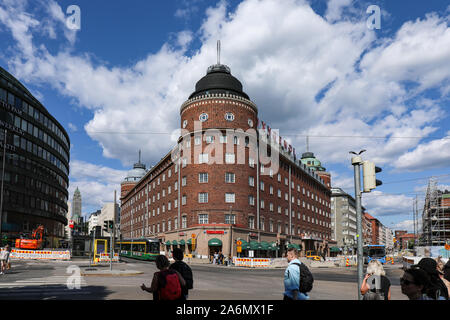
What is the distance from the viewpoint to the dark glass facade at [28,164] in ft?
201

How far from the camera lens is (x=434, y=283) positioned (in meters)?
4.92

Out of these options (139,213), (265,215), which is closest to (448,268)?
(265,215)

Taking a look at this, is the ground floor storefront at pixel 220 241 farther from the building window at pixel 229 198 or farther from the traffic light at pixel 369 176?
the traffic light at pixel 369 176

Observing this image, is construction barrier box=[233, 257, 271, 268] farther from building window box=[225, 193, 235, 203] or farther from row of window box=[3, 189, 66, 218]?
row of window box=[3, 189, 66, 218]

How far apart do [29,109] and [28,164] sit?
970cm

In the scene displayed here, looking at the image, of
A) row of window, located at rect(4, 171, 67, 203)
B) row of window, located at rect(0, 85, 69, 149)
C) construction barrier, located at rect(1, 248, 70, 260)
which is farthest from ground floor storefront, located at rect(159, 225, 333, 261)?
row of window, located at rect(0, 85, 69, 149)

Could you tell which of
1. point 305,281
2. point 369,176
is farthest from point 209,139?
point 305,281

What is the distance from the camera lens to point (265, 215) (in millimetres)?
62000

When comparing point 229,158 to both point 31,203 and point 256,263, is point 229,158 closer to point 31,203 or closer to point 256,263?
point 256,263

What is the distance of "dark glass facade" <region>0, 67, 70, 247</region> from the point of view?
61.4 m

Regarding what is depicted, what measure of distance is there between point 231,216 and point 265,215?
9.24 m

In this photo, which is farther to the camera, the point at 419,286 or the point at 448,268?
the point at 448,268
